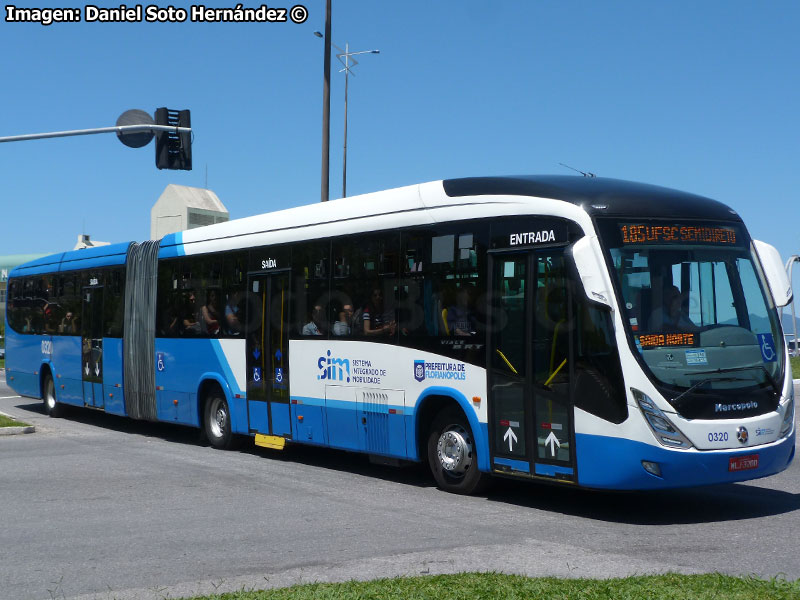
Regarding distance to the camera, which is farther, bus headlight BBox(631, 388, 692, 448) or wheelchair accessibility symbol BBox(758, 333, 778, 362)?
wheelchair accessibility symbol BBox(758, 333, 778, 362)

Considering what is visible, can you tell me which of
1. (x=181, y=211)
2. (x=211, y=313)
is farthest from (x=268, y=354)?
(x=181, y=211)

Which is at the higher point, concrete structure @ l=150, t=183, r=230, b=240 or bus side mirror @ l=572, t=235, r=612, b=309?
concrete structure @ l=150, t=183, r=230, b=240

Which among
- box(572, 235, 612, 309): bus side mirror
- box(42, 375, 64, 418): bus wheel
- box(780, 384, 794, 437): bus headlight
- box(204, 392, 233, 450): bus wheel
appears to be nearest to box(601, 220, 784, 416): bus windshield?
box(572, 235, 612, 309): bus side mirror

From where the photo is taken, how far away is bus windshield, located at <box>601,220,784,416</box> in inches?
367

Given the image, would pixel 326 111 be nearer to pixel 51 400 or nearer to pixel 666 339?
pixel 51 400

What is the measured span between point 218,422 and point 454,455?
6.03 m

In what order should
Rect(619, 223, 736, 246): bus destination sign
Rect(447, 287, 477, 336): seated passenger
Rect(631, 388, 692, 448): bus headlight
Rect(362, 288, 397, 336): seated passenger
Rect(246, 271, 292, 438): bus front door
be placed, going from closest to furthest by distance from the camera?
Rect(631, 388, 692, 448): bus headlight, Rect(619, 223, 736, 246): bus destination sign, Rect(447, 287, 477, 336): seated passenger, Rect(362, 288, 397, 336): seated passenger, Rect(246, 271, 292, 438): bus front door

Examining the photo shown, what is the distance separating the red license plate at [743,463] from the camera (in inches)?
365

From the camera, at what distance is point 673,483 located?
9.15 metres

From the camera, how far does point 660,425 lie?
911 centimetres

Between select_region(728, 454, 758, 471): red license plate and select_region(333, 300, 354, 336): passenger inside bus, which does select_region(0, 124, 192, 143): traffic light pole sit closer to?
select_region(333, 300, 354, 336): passenger inside bus

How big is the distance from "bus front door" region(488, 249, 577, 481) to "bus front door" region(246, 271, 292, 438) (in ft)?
14.2

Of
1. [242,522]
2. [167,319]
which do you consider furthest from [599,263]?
[167,319]

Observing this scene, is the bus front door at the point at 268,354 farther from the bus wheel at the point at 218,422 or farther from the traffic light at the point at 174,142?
the traffic light at the point at 174,142
